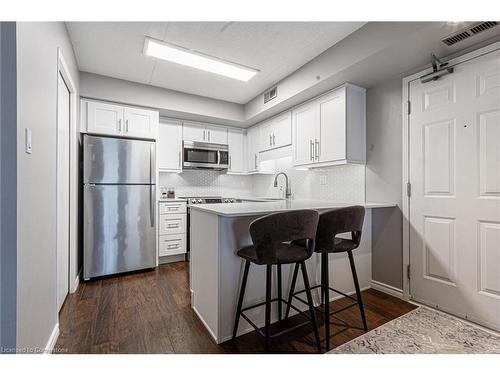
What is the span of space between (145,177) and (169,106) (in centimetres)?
111

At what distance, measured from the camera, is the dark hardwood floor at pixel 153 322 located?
1628 mm

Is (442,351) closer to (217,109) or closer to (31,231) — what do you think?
(31,231)

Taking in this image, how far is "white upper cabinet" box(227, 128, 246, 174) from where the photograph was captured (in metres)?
4.43

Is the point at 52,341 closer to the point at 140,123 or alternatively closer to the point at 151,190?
the point at 151,190

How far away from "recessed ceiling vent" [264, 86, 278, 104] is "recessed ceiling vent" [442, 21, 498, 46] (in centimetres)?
185

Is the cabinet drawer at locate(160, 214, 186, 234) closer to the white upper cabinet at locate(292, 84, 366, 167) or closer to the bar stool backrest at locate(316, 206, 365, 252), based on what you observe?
the white upper cabinet at locate(292, 84, 366, 167)

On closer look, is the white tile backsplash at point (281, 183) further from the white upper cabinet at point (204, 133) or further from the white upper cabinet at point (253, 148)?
the white upper cabinet at point (204, 133)

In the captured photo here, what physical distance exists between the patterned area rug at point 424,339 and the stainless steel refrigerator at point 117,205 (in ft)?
8.54

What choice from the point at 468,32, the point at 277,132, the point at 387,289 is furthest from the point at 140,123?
the point at 387,289

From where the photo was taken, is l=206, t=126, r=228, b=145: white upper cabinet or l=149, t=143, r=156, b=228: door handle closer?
l=149, t=143, r=156, b=228: door handle

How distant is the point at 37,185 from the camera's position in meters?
1.35

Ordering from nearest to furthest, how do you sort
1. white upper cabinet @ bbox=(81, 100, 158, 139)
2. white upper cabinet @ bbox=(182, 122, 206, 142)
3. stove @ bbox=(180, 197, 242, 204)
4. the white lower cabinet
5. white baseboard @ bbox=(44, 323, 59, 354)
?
white baseboard @ bbox=(44, 323, 59, 354)
white upper cabinet @ bbox=(81, 100, 158, 139)
the white lower cabinet
stove @ bbox=(180, 197, 242, 204)
white upper cabinet @ bbox=(182, 122, 206, 142)

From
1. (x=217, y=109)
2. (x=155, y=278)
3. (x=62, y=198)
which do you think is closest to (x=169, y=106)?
(x=217, y=109)

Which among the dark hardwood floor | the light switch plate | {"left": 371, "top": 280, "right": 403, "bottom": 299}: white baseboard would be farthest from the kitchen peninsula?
the light switch plate
